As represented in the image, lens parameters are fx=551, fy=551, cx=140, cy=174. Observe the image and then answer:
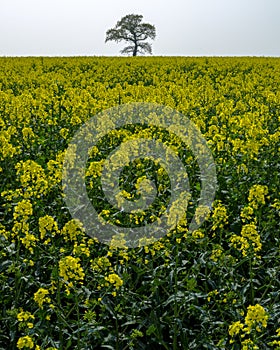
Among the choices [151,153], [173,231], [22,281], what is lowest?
[22,281]

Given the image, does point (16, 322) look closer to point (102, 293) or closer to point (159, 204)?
point (102, 293)

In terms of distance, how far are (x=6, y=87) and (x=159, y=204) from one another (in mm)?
13445

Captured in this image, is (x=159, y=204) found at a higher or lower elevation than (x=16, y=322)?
higher

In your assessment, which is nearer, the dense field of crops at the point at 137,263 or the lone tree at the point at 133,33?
the dense field of crops at the point at 137,263

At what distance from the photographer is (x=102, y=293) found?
16.4 feet

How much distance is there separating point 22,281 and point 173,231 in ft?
5.02

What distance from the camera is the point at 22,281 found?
5.20 meters

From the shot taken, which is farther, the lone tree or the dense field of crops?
the lone tree

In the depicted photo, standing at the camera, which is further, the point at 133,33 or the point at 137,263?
the point at 133,33

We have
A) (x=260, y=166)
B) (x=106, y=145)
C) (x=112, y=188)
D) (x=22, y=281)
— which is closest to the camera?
(x=22, y=281)

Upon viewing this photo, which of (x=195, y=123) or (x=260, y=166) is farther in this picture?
(x=195, y=123)

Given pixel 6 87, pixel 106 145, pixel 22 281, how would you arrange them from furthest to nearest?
1. pixel 6 87
2. pixel 106 145
3. pixel 22 281

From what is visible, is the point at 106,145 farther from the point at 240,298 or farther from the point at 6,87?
the point at 6,87

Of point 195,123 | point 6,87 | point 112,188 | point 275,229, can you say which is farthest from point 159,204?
point 6,87
